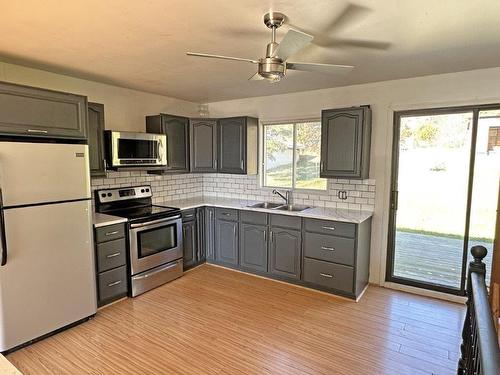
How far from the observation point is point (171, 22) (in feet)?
6.36

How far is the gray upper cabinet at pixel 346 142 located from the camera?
3.40 metres

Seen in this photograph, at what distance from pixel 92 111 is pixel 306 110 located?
2.56m

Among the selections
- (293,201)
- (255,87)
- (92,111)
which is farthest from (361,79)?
(92,111)

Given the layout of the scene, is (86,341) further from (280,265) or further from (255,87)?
(255,87)

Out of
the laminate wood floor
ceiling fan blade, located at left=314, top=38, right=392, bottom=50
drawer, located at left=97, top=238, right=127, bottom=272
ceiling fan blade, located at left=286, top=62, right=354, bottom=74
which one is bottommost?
the laminate wood floor

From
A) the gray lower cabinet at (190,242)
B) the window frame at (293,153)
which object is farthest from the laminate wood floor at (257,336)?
the window frame at (293,153)

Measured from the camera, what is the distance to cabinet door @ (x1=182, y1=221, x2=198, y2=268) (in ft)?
13.2

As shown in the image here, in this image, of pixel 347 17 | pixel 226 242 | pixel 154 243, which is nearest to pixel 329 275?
pixel 226 242

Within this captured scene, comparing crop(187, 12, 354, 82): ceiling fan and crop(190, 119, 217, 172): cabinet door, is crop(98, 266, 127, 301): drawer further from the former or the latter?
crop(187, 12, 354, 82): ceiling fan

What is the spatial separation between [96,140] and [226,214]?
6.00 feet

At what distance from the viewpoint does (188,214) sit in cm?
407

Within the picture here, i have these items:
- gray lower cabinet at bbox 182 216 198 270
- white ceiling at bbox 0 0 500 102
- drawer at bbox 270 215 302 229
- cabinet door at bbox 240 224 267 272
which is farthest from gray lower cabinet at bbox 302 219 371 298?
white ceiling at bbox 0 0 500 102

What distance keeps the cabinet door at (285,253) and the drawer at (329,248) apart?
0.14 metres

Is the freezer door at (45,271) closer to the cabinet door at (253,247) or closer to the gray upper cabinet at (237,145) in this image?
the cabinet door at (253,247)
